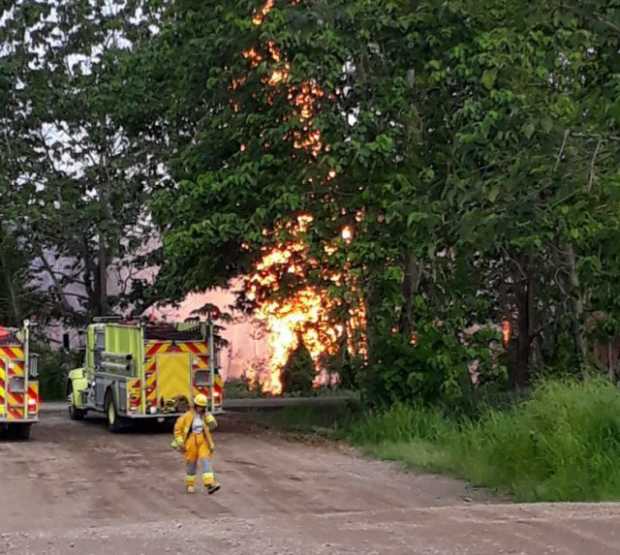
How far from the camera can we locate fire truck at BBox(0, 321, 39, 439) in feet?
68.5

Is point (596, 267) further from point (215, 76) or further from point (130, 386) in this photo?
point (130, 386)

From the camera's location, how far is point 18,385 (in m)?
21.0

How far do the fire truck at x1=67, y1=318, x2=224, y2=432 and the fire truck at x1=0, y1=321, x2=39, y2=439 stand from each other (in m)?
1.97

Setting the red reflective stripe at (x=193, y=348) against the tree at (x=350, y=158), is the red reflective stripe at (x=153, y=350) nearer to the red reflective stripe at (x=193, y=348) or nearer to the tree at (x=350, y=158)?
the red reflective stripe at (x=193, y=348)

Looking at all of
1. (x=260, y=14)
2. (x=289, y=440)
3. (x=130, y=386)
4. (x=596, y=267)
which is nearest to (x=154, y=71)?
(x=260, y=14)

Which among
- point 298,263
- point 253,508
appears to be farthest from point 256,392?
point 253,508

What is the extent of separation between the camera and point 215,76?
68.4 ft

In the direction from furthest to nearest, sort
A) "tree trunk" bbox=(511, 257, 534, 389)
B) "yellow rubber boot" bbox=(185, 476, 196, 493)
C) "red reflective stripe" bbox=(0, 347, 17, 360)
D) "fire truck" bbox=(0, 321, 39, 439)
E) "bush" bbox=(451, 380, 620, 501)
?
"tree trunk" bbox=(511, 257, 534, 389), "red reflective stripe" bbox=(0, 347, 17, 360), "fire truck" bbox=(0, 321, 39, 439), "yellow rubber boot" bbox=(185, 476, 196, 493), "bush" bbox=(451, 380, 620, 501)

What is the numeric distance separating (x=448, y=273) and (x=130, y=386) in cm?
734

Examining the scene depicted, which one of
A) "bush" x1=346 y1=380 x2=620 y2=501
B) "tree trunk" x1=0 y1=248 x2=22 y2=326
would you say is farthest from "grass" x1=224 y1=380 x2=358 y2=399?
"bush" x1=346 y1=380 x2=620 y2=501

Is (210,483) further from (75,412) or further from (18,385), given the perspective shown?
(75,412)

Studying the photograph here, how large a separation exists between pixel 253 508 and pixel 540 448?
3.92 meters

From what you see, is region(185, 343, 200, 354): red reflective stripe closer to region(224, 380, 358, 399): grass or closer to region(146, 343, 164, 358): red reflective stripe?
region(146, 343, 164, 358): red reflective stripe

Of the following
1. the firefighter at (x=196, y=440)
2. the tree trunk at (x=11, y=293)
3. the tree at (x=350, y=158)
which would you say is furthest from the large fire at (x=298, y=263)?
the tree trunk at (x=11, y=293)
